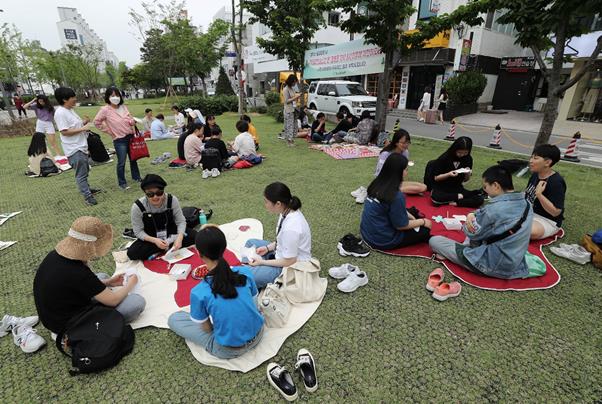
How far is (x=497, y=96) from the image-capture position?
67.2 ft

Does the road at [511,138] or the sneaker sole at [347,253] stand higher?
the road at [511,138]

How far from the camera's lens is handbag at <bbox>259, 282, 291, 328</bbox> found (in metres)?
2.79

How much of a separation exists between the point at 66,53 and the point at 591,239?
49.1 meters

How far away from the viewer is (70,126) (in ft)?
16.9

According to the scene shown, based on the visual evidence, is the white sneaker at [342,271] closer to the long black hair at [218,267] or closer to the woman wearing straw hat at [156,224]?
the long black hair at [218,267]

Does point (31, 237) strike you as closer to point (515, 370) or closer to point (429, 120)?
point (515, 370)

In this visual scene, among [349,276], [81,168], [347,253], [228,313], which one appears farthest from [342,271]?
[81,168]

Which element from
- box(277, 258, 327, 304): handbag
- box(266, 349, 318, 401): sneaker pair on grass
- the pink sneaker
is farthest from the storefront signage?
box(266, 349, 318, 401): sneaker pair on grass

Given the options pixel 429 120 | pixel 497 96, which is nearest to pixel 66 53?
pixel 429 120

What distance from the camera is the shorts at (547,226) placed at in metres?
4.08

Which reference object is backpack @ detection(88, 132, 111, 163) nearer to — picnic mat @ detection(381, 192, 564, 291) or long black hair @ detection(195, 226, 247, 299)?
long black hair @ detection(195, 226, 247, 299)

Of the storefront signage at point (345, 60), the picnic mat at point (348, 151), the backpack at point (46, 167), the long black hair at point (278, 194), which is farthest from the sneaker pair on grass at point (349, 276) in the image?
the storefront signage at point (345, 60)

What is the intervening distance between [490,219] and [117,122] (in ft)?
19.8

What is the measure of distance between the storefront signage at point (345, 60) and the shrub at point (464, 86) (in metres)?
8.41
